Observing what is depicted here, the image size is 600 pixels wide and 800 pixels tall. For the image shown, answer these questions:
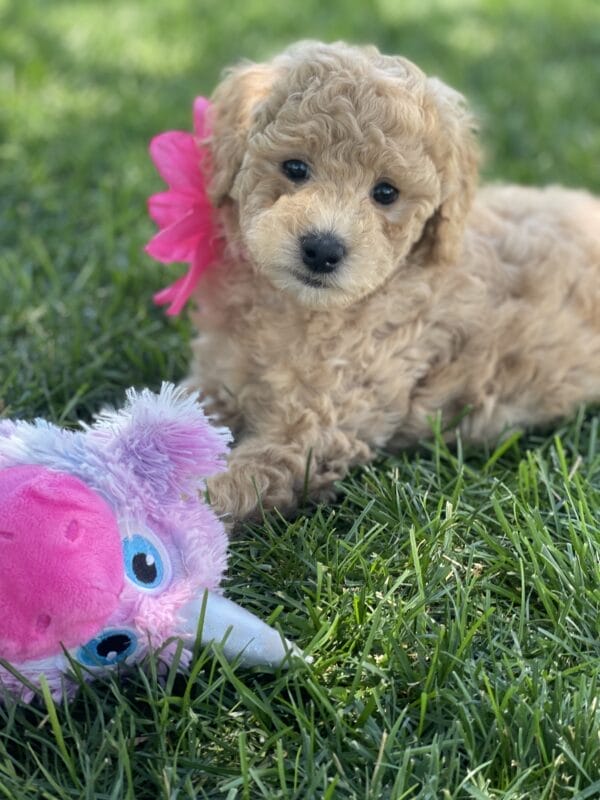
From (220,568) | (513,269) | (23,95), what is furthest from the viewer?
(23,95)

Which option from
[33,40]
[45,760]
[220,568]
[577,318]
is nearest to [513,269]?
[577,318]

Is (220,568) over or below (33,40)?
below

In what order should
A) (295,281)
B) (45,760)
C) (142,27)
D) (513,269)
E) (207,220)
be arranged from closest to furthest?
(45,760)
(295,281)
(207,220)
(513,269)
(142,27)

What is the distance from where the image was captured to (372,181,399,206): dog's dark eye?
116 inches

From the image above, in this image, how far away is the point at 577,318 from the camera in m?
3.64

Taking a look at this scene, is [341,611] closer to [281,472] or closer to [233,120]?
[281,472]

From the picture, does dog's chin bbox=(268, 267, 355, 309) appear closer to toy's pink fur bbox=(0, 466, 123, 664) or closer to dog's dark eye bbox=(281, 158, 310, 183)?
dog's dark eye bbox=(281, 158, 310, 183)

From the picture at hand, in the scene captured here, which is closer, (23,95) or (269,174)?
(269,174)

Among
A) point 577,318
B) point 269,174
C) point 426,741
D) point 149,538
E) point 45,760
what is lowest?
point 45,760

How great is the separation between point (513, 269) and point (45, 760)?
2.35m

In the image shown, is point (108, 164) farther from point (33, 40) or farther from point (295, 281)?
point (295, 281)

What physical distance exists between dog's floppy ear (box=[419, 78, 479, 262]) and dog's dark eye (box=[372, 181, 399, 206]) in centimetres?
18

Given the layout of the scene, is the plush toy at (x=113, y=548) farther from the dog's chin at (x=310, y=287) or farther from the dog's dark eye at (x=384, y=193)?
the dog's dark eye at (x=384, y=193)

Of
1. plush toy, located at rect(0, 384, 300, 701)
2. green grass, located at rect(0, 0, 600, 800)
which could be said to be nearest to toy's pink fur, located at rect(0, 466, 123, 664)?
plush toy, located at rect(0, 384, 300, 701)
